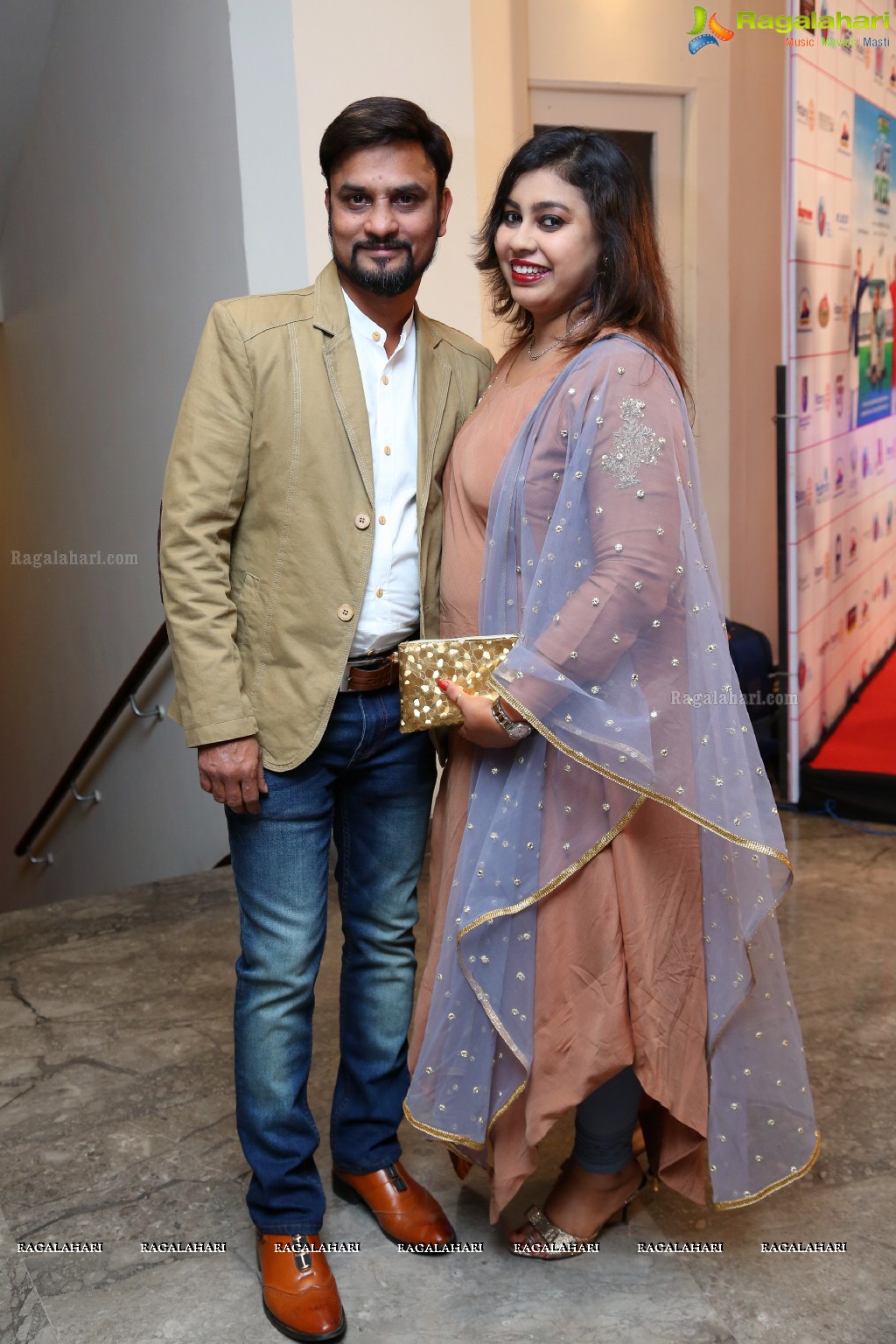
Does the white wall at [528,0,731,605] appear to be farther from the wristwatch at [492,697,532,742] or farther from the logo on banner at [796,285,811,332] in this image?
the wristwatch at [492,697,532,742]

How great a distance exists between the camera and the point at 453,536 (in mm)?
1732

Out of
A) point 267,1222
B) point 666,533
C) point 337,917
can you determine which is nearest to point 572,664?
point 666,533

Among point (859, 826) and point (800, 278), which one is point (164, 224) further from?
point (859, 826)

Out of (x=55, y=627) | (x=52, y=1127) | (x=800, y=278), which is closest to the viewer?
(x=52, y=1127)

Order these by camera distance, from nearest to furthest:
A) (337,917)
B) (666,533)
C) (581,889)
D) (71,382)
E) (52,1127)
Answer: (666,533), (581,889), (52,1127), (337,917), (71,382)

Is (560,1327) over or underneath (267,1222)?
underneath

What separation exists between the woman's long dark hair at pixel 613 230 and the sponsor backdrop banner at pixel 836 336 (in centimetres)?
225

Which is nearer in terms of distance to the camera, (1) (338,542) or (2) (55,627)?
(1) (338,542)

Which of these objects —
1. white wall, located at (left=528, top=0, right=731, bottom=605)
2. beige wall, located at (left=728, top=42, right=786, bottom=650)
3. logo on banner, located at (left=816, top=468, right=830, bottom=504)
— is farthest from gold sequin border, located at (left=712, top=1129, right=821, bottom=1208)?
beige wall, located at (left=728, top=42, right=786, bottom=650)

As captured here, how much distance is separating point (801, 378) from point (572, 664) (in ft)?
8.39

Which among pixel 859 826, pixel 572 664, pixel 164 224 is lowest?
pixel 859 826

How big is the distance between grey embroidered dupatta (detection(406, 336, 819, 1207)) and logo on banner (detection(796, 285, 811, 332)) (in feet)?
7.59

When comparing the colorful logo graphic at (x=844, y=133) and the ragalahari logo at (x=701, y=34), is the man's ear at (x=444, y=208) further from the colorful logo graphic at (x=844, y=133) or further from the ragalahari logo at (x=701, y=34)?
the ragalahari logo at (x=701, y=34)

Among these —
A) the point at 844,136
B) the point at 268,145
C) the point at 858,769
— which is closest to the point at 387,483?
the point at 268,145
